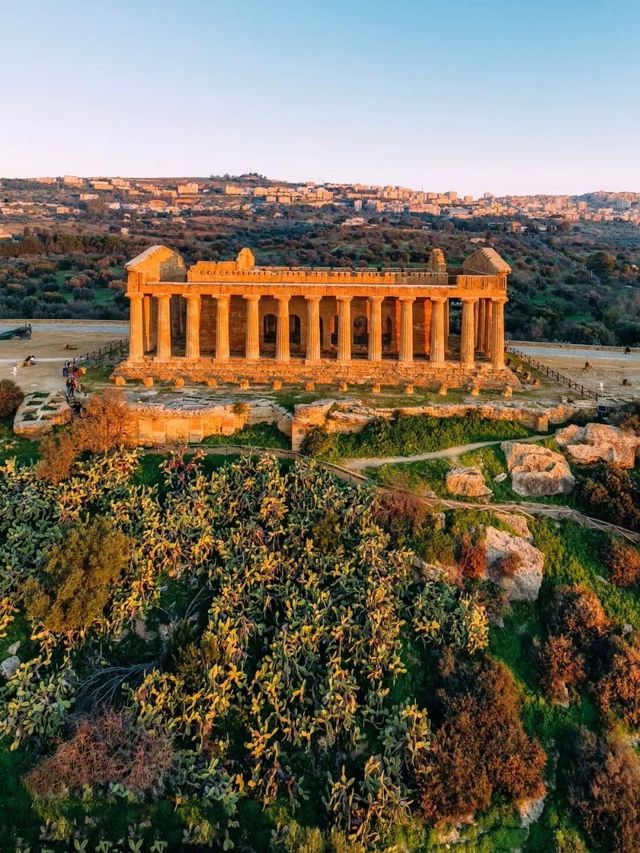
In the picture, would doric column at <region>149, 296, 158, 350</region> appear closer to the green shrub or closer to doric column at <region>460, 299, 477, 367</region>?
doric column at <region>460, 299, 477, 367</region>

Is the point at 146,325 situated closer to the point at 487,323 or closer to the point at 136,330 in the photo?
the point at 136,330

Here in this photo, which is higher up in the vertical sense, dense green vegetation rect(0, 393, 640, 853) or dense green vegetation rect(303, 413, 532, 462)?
dense green vegetation rect(303, 413, 532, 462)

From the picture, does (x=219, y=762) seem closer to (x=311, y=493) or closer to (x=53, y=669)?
(x=53, y=669)

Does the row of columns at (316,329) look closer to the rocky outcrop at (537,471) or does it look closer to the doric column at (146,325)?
the doric column at (146,325)

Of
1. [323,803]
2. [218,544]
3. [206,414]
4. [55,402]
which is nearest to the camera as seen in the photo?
[323,803]

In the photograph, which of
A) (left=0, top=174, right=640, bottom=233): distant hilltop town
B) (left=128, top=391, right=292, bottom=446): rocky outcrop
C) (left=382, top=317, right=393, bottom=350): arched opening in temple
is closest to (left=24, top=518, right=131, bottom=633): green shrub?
(left=128, top=391, right=292, bottom=446): rocky outcrop

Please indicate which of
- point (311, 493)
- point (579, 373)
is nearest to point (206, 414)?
point (311, 493)

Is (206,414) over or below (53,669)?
over
